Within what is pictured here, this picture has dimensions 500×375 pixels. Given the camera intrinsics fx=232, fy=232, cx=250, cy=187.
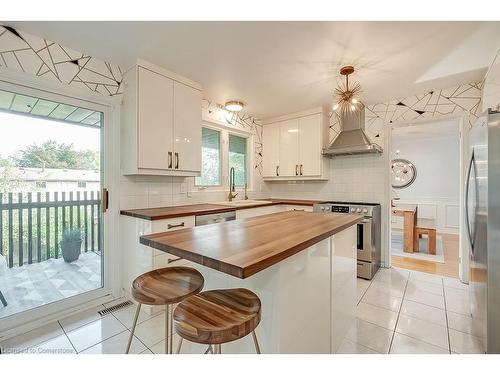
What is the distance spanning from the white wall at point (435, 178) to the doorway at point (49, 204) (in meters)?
5.80

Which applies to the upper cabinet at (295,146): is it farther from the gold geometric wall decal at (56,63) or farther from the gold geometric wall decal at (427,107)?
the gold geometric wall decal at (56,63)

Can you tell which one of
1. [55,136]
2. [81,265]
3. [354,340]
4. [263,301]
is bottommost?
[354,340]

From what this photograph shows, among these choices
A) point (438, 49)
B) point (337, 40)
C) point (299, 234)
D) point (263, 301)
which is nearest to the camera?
point (263, 301)

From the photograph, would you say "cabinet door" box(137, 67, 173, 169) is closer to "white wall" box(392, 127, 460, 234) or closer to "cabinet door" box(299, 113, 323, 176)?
"cabinet door" box(299, 113, 323, 176)

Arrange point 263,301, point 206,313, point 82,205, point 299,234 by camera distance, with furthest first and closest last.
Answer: point 82,205
point 299,234
point 263,301
point 206,313

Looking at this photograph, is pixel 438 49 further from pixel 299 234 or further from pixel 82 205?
pixel 82 205

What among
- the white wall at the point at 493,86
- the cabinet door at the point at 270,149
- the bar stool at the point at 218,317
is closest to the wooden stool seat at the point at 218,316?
the bar stool at the point at 218,317

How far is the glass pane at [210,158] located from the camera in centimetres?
342

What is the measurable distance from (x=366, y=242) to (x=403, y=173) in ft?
14.8

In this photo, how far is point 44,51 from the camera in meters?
1.96

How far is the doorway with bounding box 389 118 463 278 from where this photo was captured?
4.40 metres

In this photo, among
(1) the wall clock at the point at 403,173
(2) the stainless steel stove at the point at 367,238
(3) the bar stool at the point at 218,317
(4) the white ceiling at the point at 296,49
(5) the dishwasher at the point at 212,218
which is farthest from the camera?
(1) the wall clock at the point at 403,173

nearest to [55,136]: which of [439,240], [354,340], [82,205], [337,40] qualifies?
[82,205]
